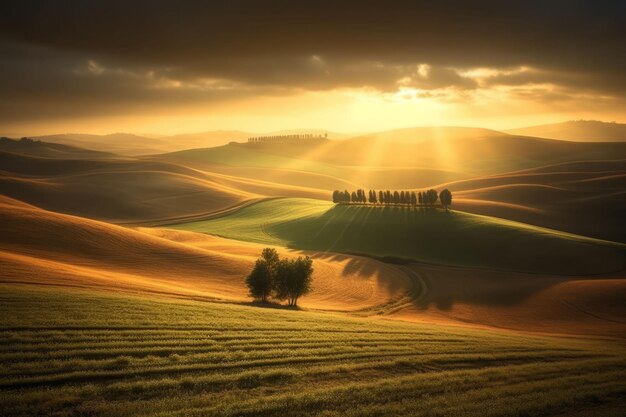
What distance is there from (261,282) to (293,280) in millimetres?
3380

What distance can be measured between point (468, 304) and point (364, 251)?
100 ft

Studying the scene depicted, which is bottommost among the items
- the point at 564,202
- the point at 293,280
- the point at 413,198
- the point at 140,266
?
the point at 140,266

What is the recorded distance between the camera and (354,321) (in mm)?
32594

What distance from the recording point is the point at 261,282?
142 ft

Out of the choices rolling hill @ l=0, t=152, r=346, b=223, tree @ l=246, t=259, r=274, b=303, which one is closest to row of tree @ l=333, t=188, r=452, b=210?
rolling hill @ l=0, t=152, r=346, b=223

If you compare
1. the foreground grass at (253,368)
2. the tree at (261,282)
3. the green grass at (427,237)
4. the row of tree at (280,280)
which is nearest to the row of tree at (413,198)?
the green grass at (427,237)

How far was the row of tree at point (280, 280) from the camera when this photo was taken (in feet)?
142

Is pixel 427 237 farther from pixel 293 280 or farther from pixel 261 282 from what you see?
pixel 261 282

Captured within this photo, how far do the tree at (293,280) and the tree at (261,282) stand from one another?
109cm

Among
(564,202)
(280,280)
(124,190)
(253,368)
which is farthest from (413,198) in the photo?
(124,190)

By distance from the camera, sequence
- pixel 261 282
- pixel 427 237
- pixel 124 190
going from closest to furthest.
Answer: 1. pixel 261 282
2. pixel 427 237
3. pixel 124 190

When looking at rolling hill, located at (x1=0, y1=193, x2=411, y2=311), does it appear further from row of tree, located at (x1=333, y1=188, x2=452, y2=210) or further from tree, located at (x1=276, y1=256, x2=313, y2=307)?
row of tree, located at (x1=333, y1=188, x2=452, y2=210)

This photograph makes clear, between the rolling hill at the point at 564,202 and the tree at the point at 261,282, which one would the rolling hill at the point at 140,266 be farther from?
the rolling hill at the point at 564,202

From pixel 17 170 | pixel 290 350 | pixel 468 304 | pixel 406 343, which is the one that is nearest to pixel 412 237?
pixel 468 304
